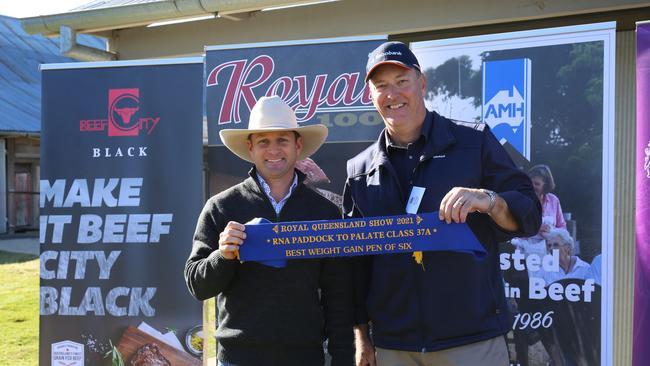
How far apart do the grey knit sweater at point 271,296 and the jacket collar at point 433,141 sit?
34 cm

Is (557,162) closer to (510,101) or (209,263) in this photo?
(510,101)

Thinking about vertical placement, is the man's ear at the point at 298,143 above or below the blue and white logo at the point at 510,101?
below

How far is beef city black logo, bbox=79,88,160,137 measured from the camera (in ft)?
15.0

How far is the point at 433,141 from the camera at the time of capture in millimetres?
2529

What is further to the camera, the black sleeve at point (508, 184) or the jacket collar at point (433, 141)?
the jacket collar at point (433, 141)

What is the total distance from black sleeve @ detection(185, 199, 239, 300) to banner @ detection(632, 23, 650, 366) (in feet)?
7.99

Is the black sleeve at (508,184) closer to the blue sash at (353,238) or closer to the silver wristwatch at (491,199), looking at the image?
the silver wristwatch at (491,199)

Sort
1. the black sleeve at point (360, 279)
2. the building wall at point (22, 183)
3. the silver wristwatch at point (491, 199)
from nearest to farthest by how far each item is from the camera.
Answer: the silver wristwatch at point (491, 199) < the black sleeve at point (360, 279) < the building wall at point (22, 183)

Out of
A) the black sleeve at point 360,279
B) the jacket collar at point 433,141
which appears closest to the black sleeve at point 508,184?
the jacket collar at point 433,141

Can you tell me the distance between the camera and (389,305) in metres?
2.57

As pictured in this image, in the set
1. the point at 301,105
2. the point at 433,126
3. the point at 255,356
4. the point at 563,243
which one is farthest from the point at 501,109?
the point at 255,356

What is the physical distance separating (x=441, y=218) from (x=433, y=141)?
0.35 meters

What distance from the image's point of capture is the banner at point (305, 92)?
4320 millimetres

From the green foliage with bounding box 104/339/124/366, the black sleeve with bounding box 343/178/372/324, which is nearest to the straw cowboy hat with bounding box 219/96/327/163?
the black sleeve with bounding box 343/178/372/324
